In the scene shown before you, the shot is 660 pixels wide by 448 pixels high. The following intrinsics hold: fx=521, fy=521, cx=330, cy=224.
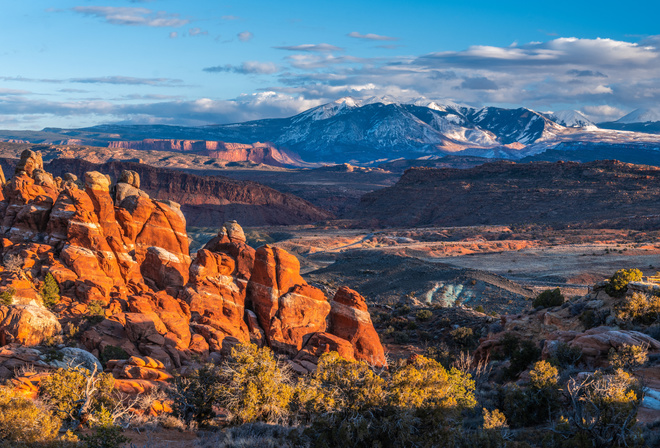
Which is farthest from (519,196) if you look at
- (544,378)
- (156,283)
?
(544,378)

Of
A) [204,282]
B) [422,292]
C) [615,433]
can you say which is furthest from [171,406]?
[422,292]

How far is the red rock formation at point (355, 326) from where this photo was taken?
25.4m

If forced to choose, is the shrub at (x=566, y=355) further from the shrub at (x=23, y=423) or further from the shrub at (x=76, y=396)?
the shrub at (x=23, y=423)

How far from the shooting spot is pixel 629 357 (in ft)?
58.9

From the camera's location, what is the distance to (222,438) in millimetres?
14258

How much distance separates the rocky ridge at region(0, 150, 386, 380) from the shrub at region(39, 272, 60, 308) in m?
0.29

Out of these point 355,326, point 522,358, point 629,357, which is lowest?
point 522,358

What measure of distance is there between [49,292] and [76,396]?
937 centimetres

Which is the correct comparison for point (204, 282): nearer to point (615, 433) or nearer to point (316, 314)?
A: point (316, 314)

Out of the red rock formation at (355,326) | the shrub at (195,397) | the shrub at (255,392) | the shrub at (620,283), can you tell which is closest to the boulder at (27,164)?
the red rock formation at (355,326)

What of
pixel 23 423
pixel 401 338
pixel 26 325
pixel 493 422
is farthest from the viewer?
pixel 401 338

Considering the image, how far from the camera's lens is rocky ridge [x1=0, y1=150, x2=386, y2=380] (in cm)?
2197

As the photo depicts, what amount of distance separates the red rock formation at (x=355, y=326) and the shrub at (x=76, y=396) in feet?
41.5

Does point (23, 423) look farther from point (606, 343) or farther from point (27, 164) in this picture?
point (27, 164)
